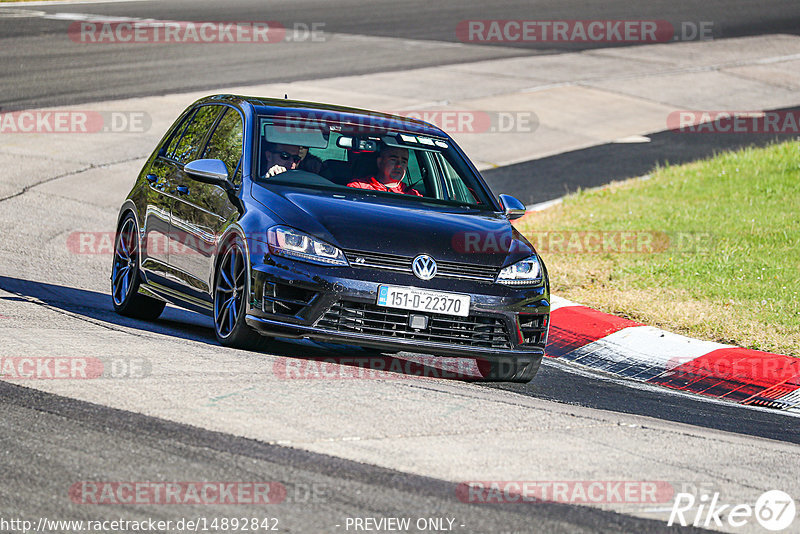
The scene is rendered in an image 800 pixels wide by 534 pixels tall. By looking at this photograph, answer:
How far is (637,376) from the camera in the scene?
29.5ft

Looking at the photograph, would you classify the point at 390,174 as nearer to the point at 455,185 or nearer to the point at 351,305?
the point at 455,185

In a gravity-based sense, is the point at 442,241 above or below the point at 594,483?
above

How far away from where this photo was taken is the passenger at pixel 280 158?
831 cm

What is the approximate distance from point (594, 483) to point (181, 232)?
13.7 feet

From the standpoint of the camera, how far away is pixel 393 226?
7.64 metres

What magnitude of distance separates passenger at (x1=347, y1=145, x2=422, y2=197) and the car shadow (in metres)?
1.14

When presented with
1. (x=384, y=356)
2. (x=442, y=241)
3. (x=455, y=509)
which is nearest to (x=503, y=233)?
(x=442, y=241)

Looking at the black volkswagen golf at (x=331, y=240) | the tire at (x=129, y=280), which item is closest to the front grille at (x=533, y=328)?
the black volkswagen golf at (x=331, y=240)

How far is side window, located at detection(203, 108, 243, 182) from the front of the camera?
27.9 feet

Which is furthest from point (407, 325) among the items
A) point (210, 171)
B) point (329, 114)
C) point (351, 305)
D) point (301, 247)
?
point (329, 114)

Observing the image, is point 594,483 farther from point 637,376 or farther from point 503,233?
point 637,376

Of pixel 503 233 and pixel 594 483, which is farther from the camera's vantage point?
pixel 503 233

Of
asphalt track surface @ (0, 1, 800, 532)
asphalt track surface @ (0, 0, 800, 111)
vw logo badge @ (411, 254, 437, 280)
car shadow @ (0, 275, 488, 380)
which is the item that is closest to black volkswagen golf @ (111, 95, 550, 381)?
vw logo badge @ (411, 254, 437, 280)

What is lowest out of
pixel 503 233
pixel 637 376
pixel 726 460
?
pixel 637 376
